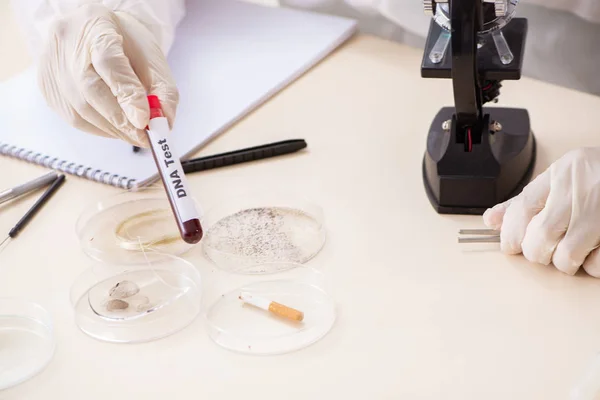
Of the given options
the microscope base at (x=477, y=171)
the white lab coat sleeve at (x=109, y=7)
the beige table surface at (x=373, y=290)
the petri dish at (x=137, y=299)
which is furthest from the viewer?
the white lab coat sleeve at (x=109, y=7)

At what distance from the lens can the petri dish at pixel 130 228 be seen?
1115 mm

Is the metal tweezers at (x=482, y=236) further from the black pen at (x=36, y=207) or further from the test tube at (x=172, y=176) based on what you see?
the black pen at (x=36, y=207)

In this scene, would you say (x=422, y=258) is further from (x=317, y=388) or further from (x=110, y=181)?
(x=110, y=181)

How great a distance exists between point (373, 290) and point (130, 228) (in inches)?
15.1

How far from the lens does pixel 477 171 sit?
109cm

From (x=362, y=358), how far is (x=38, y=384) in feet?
1.23

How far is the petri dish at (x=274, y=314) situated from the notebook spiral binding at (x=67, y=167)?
12.7 inches

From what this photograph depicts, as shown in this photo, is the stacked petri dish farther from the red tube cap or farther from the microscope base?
the microscope base

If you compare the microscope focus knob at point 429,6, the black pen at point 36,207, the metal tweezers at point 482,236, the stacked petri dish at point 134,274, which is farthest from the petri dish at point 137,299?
the microscope focus knob at point 429,6

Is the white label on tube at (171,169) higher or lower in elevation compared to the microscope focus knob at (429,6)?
lower

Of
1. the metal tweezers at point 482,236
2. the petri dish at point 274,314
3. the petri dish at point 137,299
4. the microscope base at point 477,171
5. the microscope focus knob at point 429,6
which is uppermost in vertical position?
the microscope focus knob at point 429,6

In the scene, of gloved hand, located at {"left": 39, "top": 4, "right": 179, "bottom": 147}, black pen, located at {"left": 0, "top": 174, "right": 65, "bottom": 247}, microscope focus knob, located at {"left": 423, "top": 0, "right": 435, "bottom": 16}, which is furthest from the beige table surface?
microscope focus knob, located at {"left": 423, "top": 0, "right": 435, "bottom": 16}

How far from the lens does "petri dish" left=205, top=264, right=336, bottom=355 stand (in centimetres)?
94

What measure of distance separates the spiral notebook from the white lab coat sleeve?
0.07 metres
